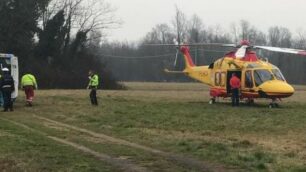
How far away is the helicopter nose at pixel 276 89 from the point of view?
2753 cm

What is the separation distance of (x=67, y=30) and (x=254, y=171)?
64.8 m

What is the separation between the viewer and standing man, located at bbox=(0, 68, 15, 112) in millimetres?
24328

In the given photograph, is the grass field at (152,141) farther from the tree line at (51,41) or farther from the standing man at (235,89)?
the tree line at (51,41)

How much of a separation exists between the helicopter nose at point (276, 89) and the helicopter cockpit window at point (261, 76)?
283 millimetres

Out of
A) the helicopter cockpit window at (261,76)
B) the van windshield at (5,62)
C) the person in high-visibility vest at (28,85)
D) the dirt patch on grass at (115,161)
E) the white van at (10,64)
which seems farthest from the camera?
the helicopter cockpit window at (261,76)

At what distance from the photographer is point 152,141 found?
14.2m

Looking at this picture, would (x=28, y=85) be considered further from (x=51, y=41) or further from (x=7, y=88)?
(x=51, y=41)

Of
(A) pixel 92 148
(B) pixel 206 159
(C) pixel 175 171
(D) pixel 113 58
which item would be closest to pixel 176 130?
(A) pixel 92 148

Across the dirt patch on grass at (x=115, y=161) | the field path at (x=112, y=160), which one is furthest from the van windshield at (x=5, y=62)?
the dirt patch on grass at (x=115, y=161)

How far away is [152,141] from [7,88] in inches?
477

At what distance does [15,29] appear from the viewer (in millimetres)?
62344

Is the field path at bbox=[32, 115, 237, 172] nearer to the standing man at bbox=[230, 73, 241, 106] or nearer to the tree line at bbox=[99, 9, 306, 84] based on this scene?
the standing man at bbox=[230, 73, 241, 106]

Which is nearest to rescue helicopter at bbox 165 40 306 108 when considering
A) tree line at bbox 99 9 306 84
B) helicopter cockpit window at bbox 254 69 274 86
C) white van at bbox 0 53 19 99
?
helicopter cockpit window at bbox 254 69 274 86

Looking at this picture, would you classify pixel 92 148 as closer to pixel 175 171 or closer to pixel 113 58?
pixel 175 171
